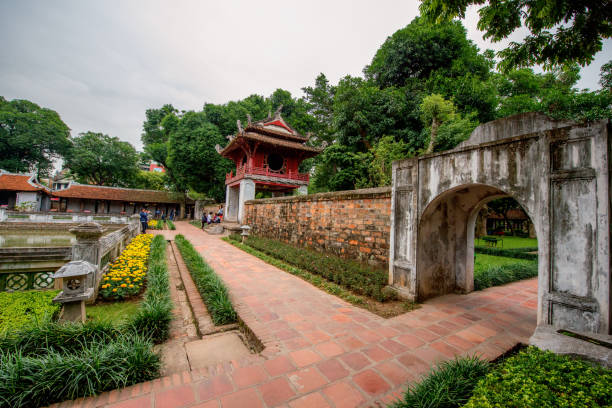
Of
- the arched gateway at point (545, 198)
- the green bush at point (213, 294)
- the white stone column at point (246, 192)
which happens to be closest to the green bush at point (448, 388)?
the arched gateway at point (545, 198)

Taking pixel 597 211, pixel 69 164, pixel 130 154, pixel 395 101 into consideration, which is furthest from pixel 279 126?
pixel 69 164

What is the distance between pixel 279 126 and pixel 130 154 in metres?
21.0

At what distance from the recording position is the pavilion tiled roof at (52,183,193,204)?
24.7m

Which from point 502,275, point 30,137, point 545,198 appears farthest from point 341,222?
point 30,137

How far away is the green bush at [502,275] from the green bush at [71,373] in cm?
617

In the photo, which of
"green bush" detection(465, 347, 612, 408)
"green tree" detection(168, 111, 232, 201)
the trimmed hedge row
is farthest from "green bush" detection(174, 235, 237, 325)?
"green tree" detection(168, 111, 232, 201)

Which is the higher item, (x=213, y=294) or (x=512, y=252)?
(x=512, y=252)

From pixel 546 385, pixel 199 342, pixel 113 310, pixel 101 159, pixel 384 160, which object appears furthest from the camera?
pixel 101 159

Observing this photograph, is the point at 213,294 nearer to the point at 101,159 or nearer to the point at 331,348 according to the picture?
the point at 331,348

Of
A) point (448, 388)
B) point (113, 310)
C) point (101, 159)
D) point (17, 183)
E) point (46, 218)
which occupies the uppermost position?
point (101, 159)

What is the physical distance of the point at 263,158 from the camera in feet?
60.8

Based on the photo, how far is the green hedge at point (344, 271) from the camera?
4707 millimetres

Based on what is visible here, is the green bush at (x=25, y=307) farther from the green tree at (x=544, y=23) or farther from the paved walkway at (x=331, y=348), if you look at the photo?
the green tree at (x=544, y=23)

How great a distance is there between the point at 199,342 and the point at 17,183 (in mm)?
31059
